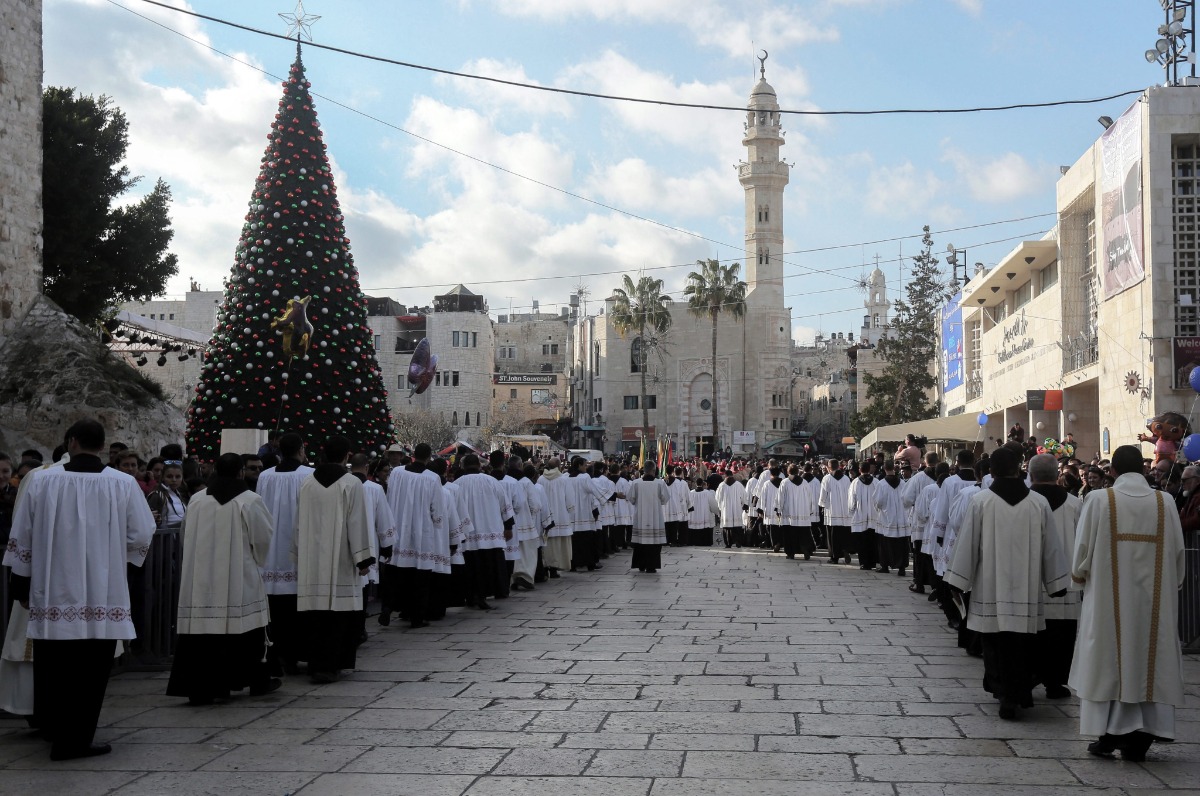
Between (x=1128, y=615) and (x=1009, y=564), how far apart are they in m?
1.11

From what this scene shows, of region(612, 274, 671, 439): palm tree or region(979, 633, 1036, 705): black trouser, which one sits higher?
region(612, 274, 671, 439): palm tree

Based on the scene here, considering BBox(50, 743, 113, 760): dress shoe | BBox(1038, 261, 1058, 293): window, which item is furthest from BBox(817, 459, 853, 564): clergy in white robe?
BBox(50, 743, 113, 760): dress shoe

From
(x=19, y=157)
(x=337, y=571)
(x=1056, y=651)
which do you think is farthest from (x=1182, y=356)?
(x=19, y=157)

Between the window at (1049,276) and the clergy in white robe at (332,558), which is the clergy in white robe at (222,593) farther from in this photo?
the window at (1049,276)

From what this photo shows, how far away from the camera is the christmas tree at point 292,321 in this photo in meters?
17.9

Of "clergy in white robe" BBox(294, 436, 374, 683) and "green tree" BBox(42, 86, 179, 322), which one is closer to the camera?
"clergy in white robe" BBox(294, 436, 374, 683)

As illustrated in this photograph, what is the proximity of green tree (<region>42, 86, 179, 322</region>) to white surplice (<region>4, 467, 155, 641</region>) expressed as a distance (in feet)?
64.0

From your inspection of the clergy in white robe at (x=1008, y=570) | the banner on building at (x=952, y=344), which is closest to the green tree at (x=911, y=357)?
the banner on building at (x=952, y=344)

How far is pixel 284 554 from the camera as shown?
28.2 feet

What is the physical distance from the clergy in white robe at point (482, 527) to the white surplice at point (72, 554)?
6.30m

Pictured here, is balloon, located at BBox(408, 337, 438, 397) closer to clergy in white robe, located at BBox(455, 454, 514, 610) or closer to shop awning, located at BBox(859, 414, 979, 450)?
shop awning, located at BBox(859, 414, 979, 450)

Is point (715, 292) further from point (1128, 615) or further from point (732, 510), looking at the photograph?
point (1128, 615)

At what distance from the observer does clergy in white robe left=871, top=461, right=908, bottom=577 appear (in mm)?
17547

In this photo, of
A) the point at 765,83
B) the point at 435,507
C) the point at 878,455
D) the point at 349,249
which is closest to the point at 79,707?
the point at 435,507
